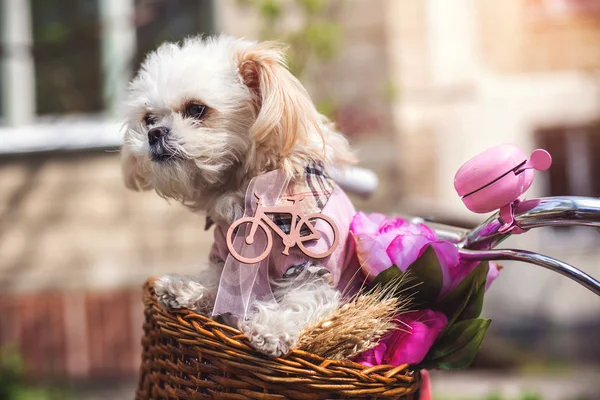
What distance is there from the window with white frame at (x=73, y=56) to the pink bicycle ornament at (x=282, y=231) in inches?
139

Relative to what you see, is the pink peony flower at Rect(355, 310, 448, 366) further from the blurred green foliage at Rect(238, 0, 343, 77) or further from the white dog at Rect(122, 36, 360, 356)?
the blurred green foliage at Rect(238, 0, 343, 77)

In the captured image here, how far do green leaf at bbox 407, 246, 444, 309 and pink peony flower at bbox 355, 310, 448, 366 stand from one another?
52 millimetres

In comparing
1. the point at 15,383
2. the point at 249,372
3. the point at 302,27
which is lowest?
the point at 15,383

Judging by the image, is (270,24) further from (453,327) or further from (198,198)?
(453,327)

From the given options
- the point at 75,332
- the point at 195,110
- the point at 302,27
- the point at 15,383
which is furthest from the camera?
the point at 75,332

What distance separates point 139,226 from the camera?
14.6ft

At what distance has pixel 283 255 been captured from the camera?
1278 millimetres

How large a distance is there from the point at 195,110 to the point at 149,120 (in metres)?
0.12

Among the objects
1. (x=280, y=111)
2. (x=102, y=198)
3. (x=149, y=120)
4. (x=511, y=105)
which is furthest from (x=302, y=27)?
(x=280, y=111)

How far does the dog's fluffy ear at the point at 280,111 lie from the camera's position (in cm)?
126

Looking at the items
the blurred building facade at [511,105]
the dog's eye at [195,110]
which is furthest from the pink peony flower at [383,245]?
the blurred building facade at [511,105]

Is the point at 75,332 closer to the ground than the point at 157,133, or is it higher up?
closer to the ground

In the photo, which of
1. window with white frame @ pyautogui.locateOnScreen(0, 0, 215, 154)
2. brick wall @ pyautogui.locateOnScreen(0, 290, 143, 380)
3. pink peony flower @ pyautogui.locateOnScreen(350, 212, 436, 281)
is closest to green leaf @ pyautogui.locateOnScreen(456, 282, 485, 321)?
pink peony flower @ pyautogui.locateOnScreen(350, 212, 436, 281)

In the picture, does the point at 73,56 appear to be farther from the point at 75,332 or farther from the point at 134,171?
the point at 134,171
